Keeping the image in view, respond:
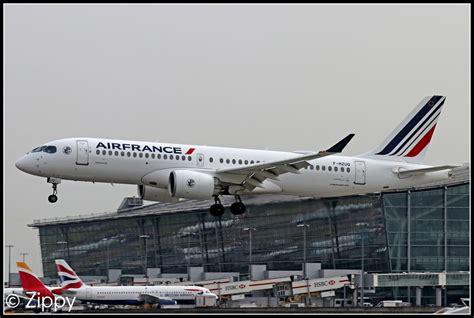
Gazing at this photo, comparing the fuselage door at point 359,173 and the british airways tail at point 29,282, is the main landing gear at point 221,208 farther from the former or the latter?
the british airways tail at point 29,282

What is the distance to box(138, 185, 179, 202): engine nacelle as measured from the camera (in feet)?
193

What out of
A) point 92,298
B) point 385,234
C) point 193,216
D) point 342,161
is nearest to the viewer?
point 342,161

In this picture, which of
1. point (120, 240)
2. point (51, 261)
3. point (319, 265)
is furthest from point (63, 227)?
point (319, 265)

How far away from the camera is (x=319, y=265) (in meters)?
98.9

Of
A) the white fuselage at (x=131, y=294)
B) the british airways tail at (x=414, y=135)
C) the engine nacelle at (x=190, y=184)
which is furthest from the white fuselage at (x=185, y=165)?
the white fuselage at (x=131, y=294)

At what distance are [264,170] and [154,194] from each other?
6.40 metres

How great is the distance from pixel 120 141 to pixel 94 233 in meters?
72.3

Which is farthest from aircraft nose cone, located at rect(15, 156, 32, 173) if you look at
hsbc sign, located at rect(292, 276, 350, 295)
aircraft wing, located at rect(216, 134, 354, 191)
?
hsbc sign, located at rect(292, 276, 350, 295)

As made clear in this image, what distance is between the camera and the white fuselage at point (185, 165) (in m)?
55.4

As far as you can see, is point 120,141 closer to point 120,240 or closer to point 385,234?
point 385,234

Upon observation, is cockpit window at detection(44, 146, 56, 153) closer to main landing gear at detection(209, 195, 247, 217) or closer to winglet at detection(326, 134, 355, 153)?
main landing gear at detection(209, 195, 247, 217)

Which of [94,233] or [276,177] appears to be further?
[94,233]

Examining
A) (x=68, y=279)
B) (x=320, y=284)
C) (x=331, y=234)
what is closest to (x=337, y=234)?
(x=331, y=234)

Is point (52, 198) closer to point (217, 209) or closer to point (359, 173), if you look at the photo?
point (217, 209)
